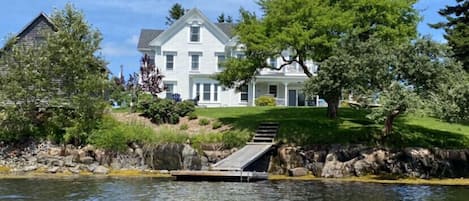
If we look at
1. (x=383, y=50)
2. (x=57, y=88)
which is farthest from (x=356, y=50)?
(x=57, y=88)

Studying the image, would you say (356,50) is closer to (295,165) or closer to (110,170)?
(295,165)

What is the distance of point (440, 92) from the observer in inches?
1355

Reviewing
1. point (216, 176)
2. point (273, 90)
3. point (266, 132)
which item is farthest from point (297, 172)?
point (273, 90)

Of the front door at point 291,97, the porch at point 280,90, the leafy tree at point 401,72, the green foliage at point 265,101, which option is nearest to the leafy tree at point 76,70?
the leafy tree at point 401,72

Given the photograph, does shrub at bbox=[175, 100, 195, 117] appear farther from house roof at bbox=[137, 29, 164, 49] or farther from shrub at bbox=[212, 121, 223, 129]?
house roof at bbox=[137, 29, 164, 49]

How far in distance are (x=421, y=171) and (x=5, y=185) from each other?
2090 cm

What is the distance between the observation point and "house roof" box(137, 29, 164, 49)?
2630 inches

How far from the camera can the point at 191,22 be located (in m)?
64.0

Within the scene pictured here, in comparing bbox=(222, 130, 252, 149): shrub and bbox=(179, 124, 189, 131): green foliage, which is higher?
bbox=(179, 124, 189, 131): green foliage

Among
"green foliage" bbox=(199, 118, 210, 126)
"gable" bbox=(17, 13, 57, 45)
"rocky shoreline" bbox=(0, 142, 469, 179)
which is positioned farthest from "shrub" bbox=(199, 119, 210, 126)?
"gable" bbox=(17, 13, 57, 45)

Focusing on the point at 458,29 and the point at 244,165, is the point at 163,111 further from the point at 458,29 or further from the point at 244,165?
the point at 458,29

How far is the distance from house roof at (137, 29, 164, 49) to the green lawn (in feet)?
68.9

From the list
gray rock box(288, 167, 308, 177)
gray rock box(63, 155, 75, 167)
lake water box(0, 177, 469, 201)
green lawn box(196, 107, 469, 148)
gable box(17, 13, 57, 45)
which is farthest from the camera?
gable box(17, 13, 57, 45)

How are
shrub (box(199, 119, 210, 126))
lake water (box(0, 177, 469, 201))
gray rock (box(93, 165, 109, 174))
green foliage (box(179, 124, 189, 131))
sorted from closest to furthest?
1. lake water (box(0, 177, 469, 201))
2. gray rock (box(93, 165, 109, 174))
3. green foliage (box(179, 124, 189, 131))
4. shrub (box(199, 119, 210, 126))
